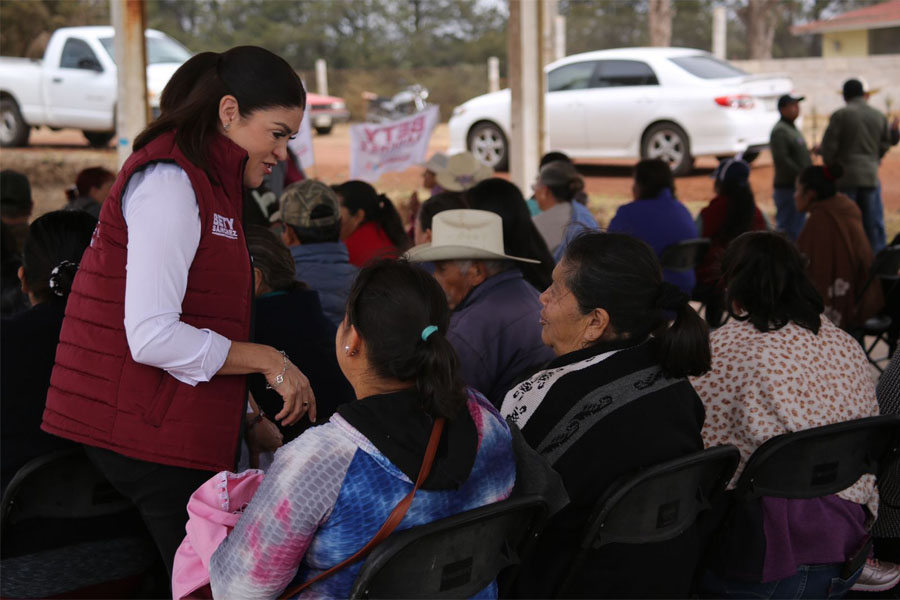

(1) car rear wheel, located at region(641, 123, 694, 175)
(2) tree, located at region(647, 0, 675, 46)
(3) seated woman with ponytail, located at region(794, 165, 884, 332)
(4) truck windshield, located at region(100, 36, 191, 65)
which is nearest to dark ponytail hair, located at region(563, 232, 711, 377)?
(3) seated woman with ponytail, located at region(794, 165, 884, 332)

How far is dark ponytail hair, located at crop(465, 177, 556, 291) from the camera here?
136 inches

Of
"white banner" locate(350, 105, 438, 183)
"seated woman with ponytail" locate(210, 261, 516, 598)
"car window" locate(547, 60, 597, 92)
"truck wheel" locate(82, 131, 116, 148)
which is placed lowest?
"seated woman with ponytail" locate(210, 261, 516, 598)

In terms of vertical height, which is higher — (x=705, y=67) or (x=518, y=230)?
(x=705, y=67)

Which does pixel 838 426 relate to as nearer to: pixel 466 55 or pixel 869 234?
pixel 869 234

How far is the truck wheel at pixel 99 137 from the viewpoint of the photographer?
15.4 m

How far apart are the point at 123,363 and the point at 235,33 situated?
28945 millimetres

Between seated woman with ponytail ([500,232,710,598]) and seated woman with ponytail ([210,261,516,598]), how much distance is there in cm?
38

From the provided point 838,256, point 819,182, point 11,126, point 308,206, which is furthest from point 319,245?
point 11,126

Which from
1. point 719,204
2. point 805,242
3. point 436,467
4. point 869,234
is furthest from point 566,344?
point 869,234

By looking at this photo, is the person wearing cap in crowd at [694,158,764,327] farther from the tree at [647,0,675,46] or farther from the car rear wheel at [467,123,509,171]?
the tree at [647,0,675,46]

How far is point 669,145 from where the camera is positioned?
12727 millimetres

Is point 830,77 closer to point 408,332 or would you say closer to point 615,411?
point 615,411

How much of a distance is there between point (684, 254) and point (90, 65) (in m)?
10.5

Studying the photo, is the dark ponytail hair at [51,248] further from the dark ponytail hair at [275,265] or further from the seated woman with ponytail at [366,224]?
the seated woman with ponytail at [366,224]
